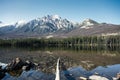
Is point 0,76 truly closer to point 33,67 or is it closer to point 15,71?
point 15,71

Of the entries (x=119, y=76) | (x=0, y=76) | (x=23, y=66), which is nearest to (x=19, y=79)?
(x=0, y=76)

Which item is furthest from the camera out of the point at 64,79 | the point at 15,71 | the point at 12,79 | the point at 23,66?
the point at 23,66

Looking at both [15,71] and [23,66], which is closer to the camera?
[15,71]

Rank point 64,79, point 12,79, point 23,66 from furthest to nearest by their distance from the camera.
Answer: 1. point 23,66
2. point 12,79
3. point 64,79

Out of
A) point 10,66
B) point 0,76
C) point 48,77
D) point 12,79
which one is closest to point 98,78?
point 48,77

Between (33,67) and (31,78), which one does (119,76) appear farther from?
(33,67)

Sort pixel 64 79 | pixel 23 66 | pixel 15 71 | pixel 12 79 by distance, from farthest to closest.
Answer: pixel 23 66 → pixel 15 71 → pixel 12 79 → pixel 64 79

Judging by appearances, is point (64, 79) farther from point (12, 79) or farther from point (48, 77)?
point (12, 79)

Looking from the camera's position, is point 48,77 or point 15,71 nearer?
point 48,77
